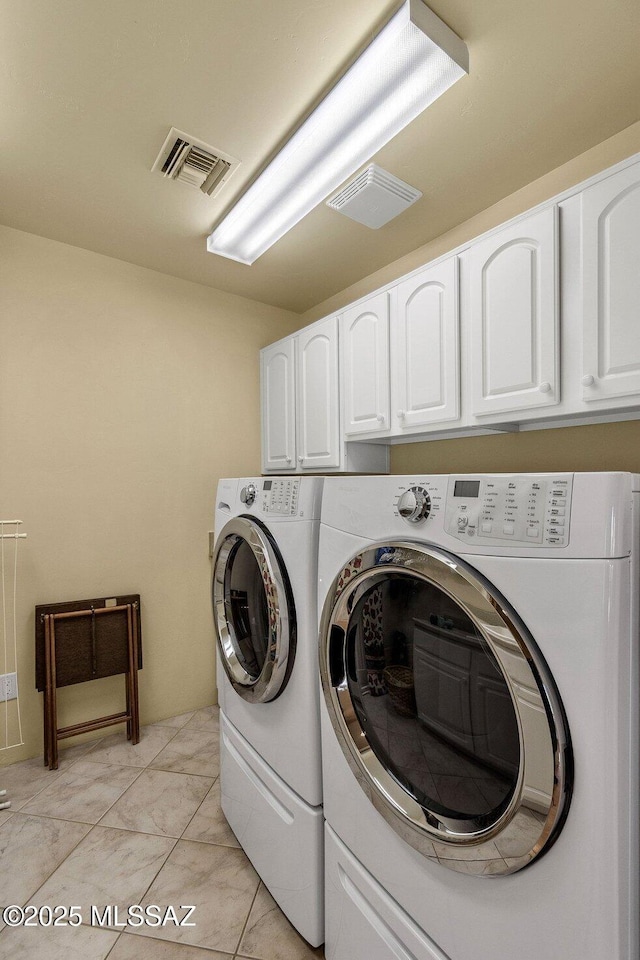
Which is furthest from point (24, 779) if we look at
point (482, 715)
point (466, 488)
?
point (466, 488)

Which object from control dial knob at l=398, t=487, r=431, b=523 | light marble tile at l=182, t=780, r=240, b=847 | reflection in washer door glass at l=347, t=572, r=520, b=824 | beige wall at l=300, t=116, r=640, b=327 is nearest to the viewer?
reflection in washer door glass at l=347, t=572, r=520, b=824

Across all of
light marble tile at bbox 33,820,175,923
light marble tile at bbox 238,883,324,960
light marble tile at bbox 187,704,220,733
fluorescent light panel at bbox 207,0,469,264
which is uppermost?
fluorescent light panel at bbox 207,0,469,264

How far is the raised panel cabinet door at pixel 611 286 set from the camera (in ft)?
4.14

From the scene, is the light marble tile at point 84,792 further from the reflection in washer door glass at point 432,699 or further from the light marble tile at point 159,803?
the reflection in washer door glass at point 432,699

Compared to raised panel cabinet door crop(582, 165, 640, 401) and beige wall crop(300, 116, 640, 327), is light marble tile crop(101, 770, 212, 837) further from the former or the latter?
beige wall crop(300, 116, 640, 327)

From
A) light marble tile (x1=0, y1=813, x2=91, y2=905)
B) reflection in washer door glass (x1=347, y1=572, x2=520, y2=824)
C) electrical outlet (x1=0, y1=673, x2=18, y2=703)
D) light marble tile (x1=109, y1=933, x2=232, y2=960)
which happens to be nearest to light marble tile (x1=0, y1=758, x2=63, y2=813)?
light marble tile (x1=0, y1=813, x2=91, y2=905)

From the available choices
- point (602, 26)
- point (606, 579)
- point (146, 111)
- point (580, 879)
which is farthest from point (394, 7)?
point (580, 879)

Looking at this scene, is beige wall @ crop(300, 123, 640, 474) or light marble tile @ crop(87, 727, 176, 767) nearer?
beige wall @ crop(300, 123, 640, 474)

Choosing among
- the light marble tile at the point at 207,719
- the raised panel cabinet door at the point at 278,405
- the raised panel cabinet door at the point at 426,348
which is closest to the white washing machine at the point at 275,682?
the raised panel cabinet door at the point at 426,348

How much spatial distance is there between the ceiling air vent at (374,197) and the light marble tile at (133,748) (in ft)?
8.74

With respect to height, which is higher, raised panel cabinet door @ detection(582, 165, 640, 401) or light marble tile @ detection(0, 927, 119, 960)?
raised panel cabinet door @ detection(582, 165, 640, 401)

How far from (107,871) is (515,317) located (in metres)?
2.33

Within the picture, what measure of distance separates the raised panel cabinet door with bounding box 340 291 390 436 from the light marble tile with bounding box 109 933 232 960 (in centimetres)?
183

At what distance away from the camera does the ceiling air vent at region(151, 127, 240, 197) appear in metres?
1.61
